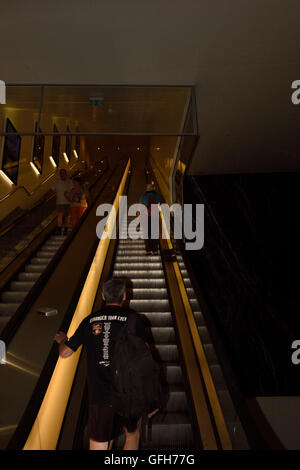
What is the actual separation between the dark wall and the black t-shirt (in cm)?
447

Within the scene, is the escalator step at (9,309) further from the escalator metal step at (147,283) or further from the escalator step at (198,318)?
the escalator step at (198,318)

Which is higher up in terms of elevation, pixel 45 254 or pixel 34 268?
pixel 45 254

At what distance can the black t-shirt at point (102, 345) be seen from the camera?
2.54 meters

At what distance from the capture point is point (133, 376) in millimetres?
2406

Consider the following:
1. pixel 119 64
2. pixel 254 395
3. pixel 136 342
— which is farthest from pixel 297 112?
pixel 254 395

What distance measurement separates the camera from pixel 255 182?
8.21 m

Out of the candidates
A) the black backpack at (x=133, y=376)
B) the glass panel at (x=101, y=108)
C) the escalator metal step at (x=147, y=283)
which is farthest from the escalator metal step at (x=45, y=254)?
the black backpack at (x=133, y=376)

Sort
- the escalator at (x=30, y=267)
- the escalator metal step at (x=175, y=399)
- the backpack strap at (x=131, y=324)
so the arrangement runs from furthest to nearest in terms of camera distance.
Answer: the escalator at (x=30, y=267) → the escalator metal step at (x=175, y=399) → the backpack strap at (x=131, y=324)

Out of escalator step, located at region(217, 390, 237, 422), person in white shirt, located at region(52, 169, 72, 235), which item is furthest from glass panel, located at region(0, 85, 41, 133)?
escalator step, located at region(217, 390, 237, 422)

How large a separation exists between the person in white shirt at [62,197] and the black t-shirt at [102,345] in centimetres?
557

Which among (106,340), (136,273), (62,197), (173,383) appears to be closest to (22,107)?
(62,197)

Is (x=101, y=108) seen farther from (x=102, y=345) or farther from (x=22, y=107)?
(x=102, y=345)

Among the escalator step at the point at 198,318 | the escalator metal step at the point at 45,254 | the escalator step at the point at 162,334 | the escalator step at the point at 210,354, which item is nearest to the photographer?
the escalator step at the point at 210,354

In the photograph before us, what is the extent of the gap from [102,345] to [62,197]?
5778 mm
